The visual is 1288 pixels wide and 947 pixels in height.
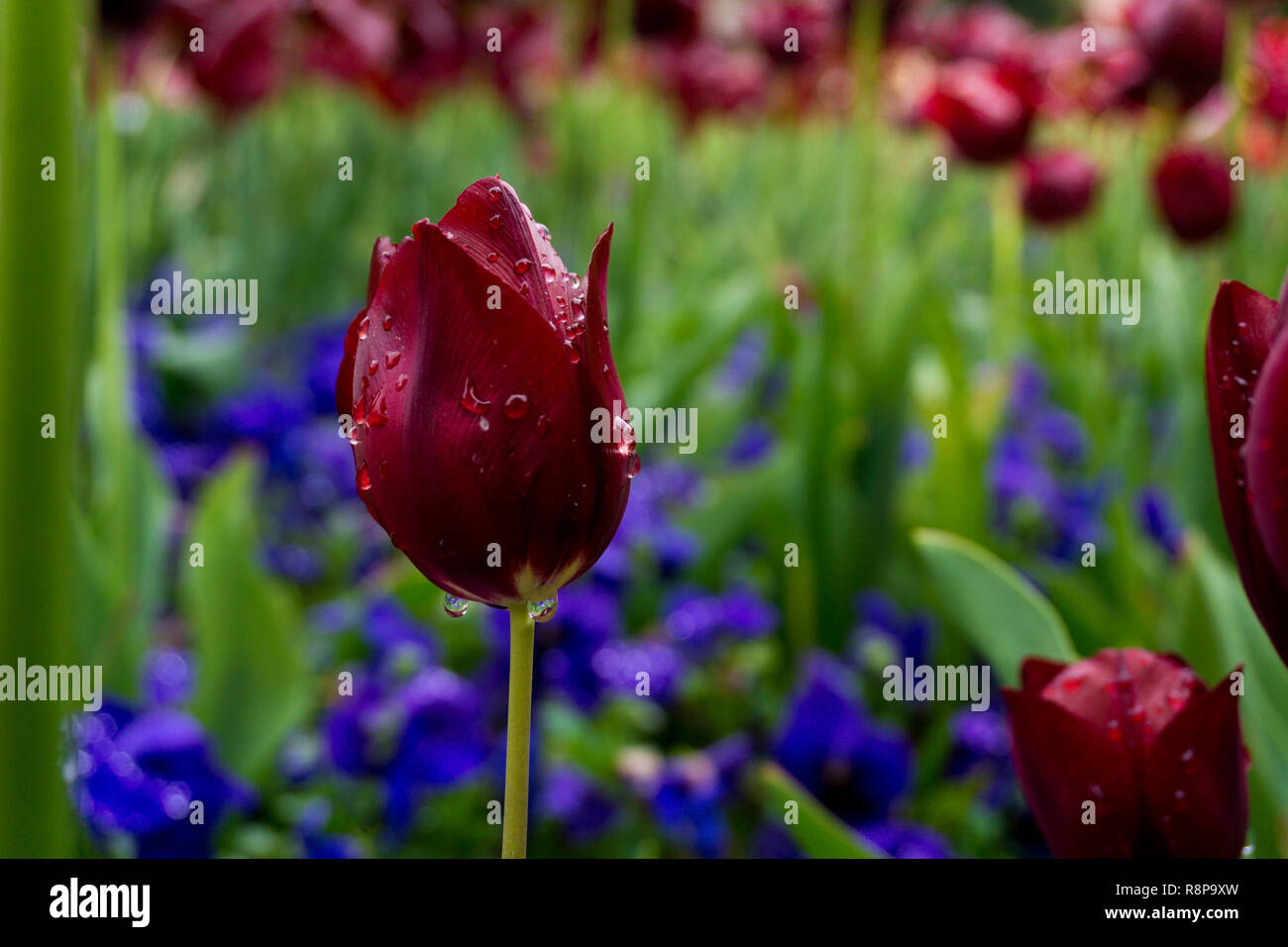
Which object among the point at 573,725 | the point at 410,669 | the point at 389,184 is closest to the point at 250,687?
the point at 410,669

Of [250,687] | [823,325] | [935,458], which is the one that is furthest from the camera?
[823,325]

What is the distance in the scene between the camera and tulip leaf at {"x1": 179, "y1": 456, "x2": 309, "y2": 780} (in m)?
0.91

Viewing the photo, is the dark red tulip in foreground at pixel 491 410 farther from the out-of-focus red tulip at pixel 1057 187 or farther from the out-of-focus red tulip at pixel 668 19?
the out-of-focus red tulip at pixel 668 19

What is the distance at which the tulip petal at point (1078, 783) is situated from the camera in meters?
0.32

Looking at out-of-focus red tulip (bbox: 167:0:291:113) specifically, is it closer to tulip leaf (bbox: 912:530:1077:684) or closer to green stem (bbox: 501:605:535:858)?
tulip leaf (bbox: 912:530:1077:684)

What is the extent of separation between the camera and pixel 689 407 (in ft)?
4.67

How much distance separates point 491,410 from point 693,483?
1.13 meters

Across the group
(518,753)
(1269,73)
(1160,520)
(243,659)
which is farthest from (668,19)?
(518,753)

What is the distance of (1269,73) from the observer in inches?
84.2

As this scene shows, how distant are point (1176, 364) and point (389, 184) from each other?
1573 millimetres

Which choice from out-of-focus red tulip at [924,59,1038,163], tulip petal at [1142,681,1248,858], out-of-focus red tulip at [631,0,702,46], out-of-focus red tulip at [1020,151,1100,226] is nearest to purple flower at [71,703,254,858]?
tulip petal at [1142,681,1248,858]

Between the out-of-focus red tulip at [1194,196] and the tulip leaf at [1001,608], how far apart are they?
43.0 inches

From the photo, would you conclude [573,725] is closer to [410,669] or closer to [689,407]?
[410,669]

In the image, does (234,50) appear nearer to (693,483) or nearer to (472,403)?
(693,483)
